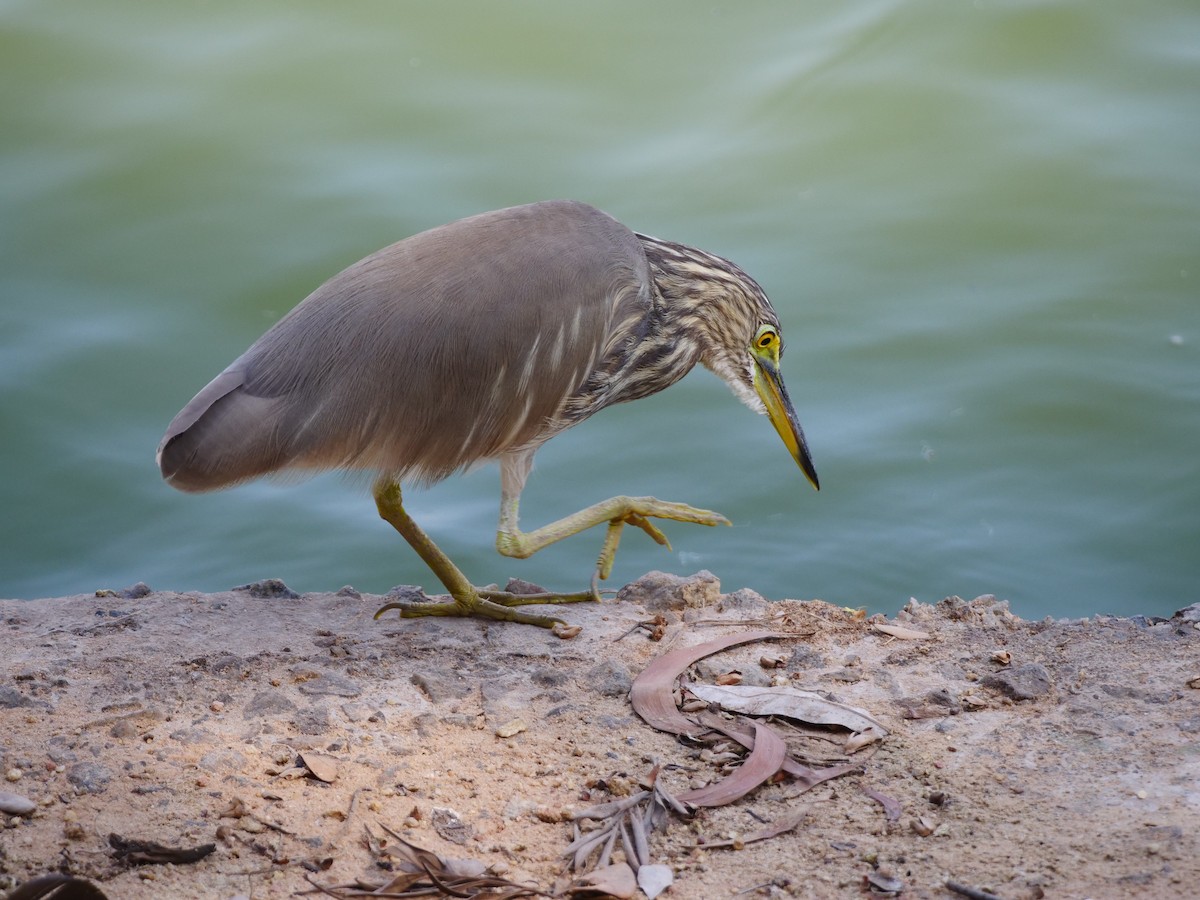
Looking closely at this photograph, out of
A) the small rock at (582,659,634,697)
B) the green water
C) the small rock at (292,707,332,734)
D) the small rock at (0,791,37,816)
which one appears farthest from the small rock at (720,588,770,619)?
the small rock at (0,791,37,816)

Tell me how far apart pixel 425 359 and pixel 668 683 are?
1145 millimetres

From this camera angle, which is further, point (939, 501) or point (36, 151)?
point (36, 151)

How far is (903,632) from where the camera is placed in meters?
3.83

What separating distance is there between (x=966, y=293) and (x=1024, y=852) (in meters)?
4.69

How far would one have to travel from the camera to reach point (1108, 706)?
3242 mm

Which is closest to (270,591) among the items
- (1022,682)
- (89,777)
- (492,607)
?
(492,607)

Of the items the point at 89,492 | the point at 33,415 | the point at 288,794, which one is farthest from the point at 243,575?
the point at 288,794

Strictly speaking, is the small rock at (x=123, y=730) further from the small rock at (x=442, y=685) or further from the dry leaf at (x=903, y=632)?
the dry leaf at (x=903, y=632)

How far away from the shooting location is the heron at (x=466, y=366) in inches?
143

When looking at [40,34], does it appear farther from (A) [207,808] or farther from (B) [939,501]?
(A) [207,808]

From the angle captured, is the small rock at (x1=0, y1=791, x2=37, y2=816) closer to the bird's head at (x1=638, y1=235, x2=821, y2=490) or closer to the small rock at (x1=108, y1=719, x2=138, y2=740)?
the small rock at (x1=108, y1=719, x2=138, y2=740)

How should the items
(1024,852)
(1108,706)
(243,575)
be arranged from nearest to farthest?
(1024,852) < (1108,706) < (243,575)

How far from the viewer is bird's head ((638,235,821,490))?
4488 millimetres

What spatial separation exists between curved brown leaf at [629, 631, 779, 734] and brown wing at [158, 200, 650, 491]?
91 cm
